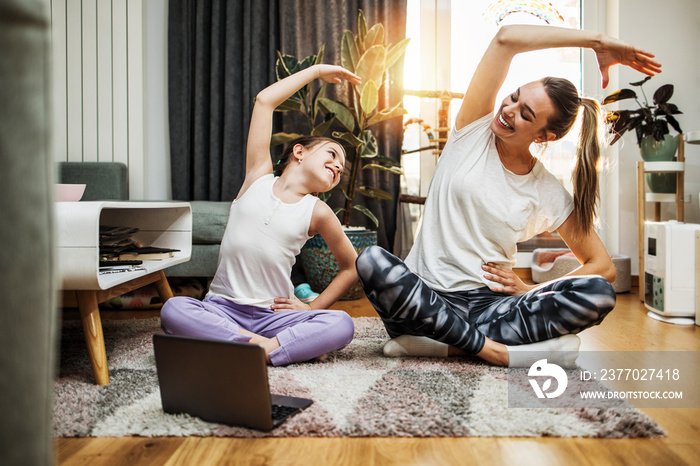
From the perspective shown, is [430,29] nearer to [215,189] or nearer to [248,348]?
[215,189]

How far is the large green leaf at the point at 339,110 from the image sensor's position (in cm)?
252

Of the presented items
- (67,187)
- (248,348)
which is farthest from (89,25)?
(248,348)

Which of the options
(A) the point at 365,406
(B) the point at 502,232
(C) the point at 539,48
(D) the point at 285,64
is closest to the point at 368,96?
(D) the point at 285,64

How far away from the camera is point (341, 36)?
2926 mm

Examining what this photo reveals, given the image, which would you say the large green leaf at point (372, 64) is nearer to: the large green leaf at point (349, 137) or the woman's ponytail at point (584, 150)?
the large green leaf at point (349, 137)

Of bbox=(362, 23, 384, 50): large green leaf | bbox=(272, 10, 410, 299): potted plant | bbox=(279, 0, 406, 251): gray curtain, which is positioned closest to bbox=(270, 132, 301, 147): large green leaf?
bbox=(272, 10, 410, 299): potted plant

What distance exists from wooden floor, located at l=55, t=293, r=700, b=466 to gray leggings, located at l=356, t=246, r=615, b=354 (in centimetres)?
37

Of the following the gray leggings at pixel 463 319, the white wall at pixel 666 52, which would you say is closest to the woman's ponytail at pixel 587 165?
the gray leggings at pixel 463 319

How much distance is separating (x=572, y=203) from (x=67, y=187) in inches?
57.3

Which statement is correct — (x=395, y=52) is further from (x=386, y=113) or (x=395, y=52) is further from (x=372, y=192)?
(x=372, y=192)

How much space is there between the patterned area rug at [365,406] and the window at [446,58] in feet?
6.70

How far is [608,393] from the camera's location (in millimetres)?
1080

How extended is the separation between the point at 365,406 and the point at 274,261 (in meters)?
0.54

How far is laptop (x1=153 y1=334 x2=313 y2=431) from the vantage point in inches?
33.1
